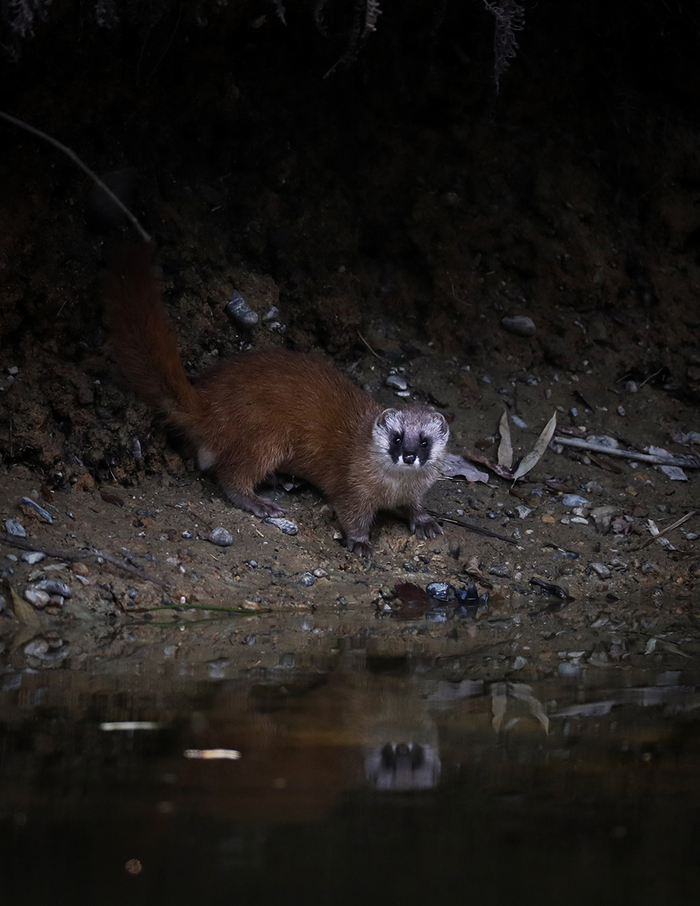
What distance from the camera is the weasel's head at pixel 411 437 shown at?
4773mm

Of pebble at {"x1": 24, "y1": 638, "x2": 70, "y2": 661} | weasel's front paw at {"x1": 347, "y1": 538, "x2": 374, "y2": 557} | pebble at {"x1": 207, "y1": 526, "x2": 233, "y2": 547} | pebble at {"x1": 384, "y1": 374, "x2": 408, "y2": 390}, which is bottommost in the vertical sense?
pebble at {"x1": 24, "y1": 638, "x2": 70, "y2": 661}

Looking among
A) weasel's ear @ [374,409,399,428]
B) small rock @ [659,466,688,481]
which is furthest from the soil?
weasel's ear @ [374,409,399,428]

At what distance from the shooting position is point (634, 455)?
218 inches

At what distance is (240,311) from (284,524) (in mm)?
1429

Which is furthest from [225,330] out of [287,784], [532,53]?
[287,784]

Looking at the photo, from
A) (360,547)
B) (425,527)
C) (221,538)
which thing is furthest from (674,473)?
(221,538)

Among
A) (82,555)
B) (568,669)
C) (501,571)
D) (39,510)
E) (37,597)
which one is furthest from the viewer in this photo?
(501,571)

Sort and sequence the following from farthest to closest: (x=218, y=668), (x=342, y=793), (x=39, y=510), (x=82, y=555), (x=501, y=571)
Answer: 1. (x=501, y=571)
2. (x=39, y=510)
3. (x=82, y=555)
4. (x=218, y=668)
5. (x=342, y=793)

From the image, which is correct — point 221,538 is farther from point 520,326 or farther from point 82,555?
point 520,326

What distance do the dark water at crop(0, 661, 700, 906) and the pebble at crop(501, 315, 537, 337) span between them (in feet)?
11.7

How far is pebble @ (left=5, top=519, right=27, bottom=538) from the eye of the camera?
155 inches

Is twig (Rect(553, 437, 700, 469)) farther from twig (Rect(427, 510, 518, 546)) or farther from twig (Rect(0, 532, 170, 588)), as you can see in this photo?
twig (Rect(0, 532, 170, 588))

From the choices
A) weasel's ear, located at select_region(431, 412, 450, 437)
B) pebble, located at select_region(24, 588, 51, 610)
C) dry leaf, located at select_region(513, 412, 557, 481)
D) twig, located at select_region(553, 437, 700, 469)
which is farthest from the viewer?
twig, located at select_region(553, 437, 700, 469)

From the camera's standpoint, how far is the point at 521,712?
2.67 meters
